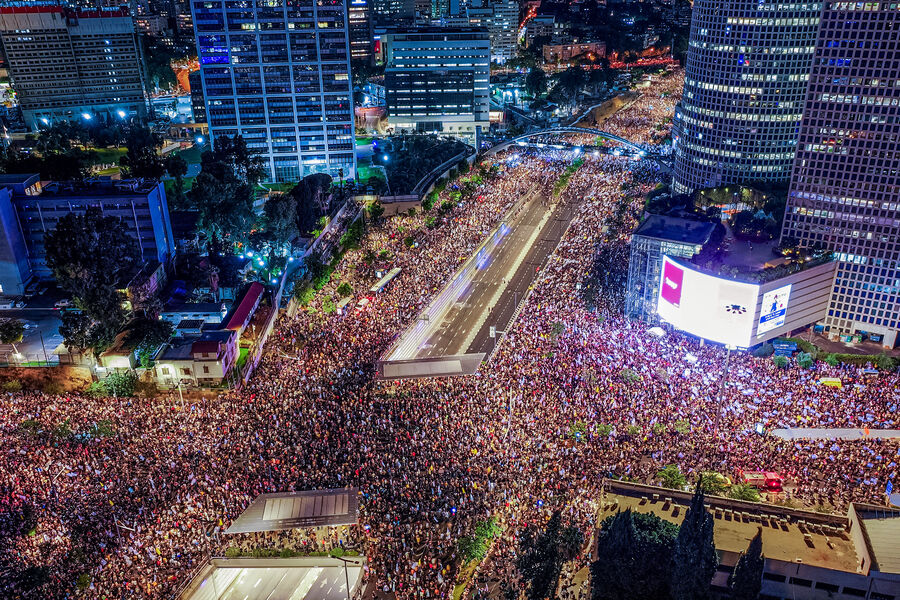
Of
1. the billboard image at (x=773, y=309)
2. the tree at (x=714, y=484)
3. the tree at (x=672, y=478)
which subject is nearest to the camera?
the tree at (x=714, y=484)

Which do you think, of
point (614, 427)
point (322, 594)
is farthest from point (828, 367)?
point (322, 594)

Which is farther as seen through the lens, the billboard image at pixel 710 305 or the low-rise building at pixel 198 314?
the low-rise building at pixel 198 314

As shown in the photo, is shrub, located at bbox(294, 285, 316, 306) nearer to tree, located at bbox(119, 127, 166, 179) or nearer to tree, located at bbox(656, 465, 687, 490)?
tree, located at bbox(119, 127, 166, 179)

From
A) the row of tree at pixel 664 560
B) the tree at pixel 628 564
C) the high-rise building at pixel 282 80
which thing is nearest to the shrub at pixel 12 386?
the row of tree at pixel 664 560

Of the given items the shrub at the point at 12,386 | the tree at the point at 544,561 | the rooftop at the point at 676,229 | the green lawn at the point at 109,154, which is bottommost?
the shrub at the point at 12,386

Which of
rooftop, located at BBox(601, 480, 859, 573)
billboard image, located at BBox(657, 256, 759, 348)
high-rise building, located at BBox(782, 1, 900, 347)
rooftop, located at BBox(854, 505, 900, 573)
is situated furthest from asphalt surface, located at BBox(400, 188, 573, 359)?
rooftop, located at BBox(854, 505, 900, 573)

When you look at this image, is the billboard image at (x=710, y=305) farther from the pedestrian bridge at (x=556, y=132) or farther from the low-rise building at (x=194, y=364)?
the pedestrian bridge at (x=556, y=132)

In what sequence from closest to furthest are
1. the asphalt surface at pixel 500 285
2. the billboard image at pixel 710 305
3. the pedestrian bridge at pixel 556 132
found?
the billboard image at pixel 710 305, the asphalt surface at pixel 500 285, the pedestrian bridge at pixel 556 132

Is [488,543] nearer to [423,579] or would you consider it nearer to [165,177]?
[423,579]
